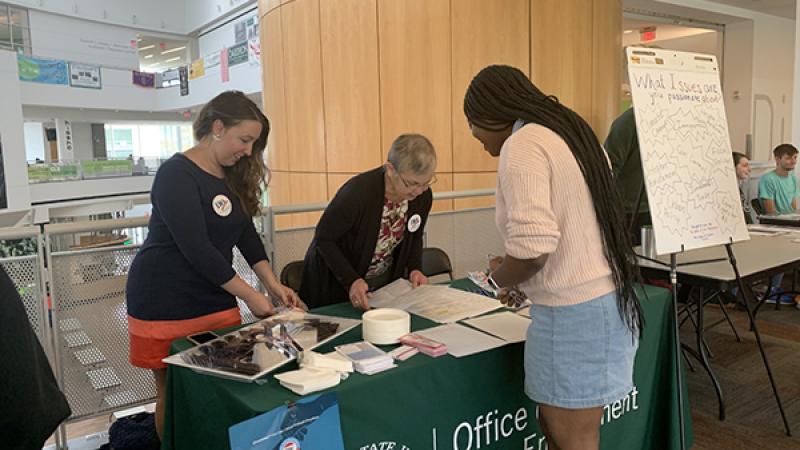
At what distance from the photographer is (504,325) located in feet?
5.89

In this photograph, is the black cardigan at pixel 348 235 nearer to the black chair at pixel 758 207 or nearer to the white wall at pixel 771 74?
the black chair at pixel 758 207

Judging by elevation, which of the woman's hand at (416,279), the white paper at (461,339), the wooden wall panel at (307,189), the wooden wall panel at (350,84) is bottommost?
the white paper at (461,339)

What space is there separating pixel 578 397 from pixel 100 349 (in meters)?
1.89

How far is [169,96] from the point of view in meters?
17.0

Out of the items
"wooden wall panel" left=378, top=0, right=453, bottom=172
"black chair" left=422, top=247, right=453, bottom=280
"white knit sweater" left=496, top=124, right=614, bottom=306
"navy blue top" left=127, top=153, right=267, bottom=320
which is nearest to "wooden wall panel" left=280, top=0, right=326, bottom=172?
"wooden wall panel" left=378, top=0, right=453, bottom=172

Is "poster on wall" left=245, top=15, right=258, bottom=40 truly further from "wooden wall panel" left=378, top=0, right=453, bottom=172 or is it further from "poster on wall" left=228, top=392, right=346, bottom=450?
"poster on wall" left=228, top=392, right=346, bottom=450

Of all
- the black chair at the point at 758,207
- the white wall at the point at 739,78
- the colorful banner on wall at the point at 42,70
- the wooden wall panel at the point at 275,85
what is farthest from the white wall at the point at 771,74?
the colorful banner on wall at the point at 42,70

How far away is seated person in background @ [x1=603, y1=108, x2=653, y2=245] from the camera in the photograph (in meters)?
3.07

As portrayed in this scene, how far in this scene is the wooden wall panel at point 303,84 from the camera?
18.2 feet

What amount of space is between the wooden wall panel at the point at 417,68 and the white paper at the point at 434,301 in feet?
9.97

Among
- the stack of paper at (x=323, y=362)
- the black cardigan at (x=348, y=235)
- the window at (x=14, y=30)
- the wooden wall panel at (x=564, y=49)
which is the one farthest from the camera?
the window at (x=14, y=30)

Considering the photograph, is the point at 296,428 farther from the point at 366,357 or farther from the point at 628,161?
the point at 628,161

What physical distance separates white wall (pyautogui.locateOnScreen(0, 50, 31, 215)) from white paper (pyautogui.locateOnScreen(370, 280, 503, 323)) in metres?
13.2

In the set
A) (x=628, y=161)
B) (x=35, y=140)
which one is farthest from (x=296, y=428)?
(x=35, y=140)
